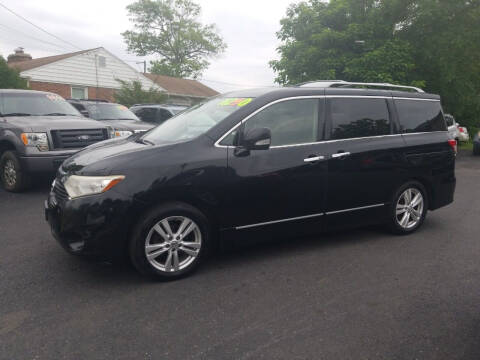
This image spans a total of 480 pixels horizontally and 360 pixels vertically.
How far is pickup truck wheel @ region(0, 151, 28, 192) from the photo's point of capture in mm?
6950

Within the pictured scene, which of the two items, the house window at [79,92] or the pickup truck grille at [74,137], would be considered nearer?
the pickup truck grille at [74,137]

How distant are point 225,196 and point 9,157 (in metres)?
5.04

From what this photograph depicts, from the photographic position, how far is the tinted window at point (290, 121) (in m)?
4.13

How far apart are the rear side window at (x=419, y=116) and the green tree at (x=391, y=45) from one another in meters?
13.2

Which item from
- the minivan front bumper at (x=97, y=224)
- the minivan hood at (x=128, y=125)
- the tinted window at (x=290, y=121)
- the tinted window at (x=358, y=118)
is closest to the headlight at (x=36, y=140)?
the minivan hood at (x=128, y=125)

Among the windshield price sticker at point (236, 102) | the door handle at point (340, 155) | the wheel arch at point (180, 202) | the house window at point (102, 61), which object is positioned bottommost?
the wheel arch at point (180, 202)

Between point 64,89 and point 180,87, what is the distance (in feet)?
42.4

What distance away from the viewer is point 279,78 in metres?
22.5

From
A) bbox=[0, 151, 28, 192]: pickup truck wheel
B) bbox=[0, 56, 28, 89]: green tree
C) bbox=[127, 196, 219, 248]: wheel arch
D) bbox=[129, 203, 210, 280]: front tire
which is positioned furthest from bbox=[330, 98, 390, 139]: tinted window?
bbox=[0, 56, 28, 89]: green tree

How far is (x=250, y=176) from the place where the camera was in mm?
3939

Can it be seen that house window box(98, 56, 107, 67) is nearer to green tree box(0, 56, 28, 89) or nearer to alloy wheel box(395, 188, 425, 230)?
green tree box(0, 56, 28, 89)

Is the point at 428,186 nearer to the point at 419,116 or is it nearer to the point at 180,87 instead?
the point at 419,116

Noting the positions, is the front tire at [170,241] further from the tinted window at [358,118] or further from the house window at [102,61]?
the house window at [102,61]

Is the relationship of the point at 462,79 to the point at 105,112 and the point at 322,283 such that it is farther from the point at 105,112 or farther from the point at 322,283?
the point at 322,283
